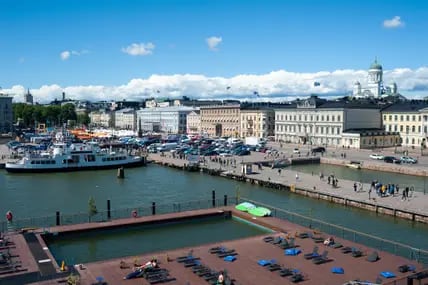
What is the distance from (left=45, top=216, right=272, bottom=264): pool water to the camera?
83.6 ft

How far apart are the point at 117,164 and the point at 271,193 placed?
26.6 m

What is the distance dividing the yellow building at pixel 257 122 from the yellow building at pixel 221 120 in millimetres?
2456

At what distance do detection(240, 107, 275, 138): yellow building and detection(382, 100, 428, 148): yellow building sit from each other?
24047mm

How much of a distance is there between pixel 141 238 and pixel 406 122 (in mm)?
66704

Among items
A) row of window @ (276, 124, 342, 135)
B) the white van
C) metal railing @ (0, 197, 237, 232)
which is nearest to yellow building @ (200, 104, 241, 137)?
row of window @ (276, 124, 342, 135)

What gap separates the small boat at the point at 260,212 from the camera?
30.5m

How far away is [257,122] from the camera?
10544 centimetres

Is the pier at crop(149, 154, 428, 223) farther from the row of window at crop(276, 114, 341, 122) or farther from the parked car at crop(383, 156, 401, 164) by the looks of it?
the row of window at crop(276, 114, 341, 122)

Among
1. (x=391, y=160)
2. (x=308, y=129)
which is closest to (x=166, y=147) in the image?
(x=308, y=129)

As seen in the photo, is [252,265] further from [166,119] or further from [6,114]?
[166,119]

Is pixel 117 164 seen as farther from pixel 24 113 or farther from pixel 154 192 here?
pixel 24 113

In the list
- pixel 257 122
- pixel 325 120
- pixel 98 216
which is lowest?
pixel 98 216

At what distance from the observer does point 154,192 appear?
4331cm

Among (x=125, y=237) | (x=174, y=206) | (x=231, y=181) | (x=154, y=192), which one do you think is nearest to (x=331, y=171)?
(x=231, y=181)
